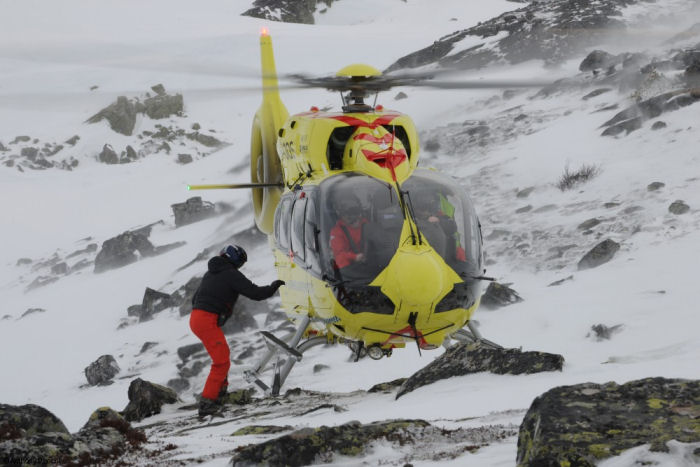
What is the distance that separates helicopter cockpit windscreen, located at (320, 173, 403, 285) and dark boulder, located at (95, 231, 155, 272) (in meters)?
14.4

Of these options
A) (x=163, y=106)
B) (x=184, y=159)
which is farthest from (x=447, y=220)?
(x=163, y=106)

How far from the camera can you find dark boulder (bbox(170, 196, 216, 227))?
21.4 metres

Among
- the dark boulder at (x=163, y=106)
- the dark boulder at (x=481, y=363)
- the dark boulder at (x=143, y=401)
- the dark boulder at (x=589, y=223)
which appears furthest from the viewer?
the dark boulder at (x=163, y=106)

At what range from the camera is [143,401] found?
8.03 meters

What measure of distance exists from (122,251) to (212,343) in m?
13.6

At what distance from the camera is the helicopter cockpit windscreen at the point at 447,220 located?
6.58 metres

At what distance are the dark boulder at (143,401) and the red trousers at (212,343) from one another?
874 mm

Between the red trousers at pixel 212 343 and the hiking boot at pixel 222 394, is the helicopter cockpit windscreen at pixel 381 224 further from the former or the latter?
the hiking boot at pixel 222 394

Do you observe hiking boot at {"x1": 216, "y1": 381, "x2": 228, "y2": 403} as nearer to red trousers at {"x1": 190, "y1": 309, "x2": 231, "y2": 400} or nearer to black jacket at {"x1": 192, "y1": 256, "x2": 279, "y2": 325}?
red trousers at {"x1": 190, "y1": 309, "x2": 231, "y2": 400}

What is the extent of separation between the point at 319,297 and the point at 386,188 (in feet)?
4.20

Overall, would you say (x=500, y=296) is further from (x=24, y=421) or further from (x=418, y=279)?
(x=24, y=421)

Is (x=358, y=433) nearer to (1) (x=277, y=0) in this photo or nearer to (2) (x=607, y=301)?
(2) (x=607, y=301)

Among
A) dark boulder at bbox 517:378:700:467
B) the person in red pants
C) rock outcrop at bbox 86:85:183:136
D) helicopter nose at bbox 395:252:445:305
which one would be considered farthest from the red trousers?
rock outcrop at bbox 86:85:183:136

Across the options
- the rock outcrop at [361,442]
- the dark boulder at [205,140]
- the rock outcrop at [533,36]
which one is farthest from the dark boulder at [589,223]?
the dark boulder at [205,140]
